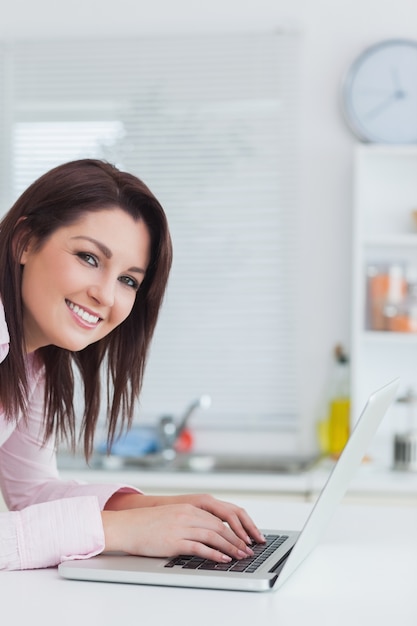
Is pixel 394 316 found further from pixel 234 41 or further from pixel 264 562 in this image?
pixel 264 562

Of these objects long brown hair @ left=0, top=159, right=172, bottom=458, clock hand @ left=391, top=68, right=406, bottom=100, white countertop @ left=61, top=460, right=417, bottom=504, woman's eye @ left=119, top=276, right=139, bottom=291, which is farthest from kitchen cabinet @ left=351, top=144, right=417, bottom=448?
woman's eye @ left=119, top=276, right=139, bottom=291

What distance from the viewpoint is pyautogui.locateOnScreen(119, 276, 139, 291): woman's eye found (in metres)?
1.57

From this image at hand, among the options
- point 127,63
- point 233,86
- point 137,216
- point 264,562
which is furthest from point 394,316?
point 264,562

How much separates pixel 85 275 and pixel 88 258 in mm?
32

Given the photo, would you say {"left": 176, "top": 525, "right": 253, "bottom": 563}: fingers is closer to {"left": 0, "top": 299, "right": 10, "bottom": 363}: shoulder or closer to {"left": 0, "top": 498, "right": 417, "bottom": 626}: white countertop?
{"left": 0, "top": 498, "right": 417, "bottom": 626}: white countertop

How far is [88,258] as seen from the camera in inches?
60.1

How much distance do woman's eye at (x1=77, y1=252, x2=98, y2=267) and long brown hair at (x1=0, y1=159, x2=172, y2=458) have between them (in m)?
0.06

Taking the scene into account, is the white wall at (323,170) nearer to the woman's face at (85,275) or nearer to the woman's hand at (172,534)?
the woman's face at (85,275)

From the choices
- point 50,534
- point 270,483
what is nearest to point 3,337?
point 50,534

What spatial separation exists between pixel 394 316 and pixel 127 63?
143cm

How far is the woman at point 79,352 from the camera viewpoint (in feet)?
4.26

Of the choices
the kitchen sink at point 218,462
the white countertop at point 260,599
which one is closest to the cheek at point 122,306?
the white countertop at point 260,599

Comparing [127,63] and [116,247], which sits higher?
[127,63]

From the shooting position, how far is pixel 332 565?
131cm
